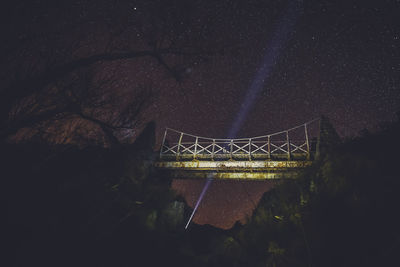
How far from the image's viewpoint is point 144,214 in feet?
45.2

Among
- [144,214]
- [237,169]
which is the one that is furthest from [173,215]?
[237,169]

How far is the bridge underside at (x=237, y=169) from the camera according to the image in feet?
53.1

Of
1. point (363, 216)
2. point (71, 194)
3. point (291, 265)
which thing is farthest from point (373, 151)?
point (71, 194)

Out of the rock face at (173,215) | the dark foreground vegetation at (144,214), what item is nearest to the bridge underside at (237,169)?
the dark foreground vegetation at (144,214)

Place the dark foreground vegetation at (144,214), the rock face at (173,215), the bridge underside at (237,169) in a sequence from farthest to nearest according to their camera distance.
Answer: the rock face at (173,215)
the bridge underside at (237,169)
the dark foreground vegetation at (144,214)

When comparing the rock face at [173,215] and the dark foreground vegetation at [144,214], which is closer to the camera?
the dark foreground vegetation at [144,214]

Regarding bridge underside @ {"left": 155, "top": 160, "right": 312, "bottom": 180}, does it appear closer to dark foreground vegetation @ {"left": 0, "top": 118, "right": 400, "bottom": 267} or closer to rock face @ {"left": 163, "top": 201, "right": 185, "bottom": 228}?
dark foreground vegetation @ {"left": 0, "top": 118, "right": 400, "bottom": 267}

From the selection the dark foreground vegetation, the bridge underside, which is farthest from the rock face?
the bridge underside

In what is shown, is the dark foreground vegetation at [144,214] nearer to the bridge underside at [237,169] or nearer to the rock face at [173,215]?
the bridge underside at [237,169]

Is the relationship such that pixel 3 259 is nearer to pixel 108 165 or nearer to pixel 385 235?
pixel 108 165

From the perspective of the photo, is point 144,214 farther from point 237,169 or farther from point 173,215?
point 237,169

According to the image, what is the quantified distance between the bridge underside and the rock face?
323 centimetres

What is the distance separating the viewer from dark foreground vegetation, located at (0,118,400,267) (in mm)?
6505

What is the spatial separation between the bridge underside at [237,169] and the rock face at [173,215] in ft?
10.6
